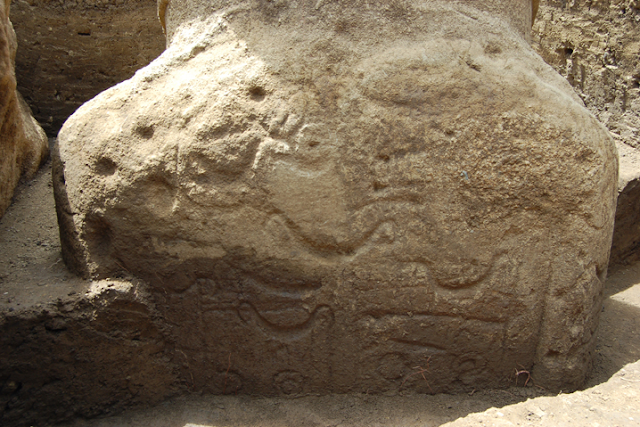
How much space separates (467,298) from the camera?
158 cm

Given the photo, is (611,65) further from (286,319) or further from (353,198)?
(286,319)

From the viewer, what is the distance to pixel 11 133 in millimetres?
2068

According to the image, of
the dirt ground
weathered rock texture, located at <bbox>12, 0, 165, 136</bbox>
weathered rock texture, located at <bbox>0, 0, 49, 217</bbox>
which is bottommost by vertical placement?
the dirt ground

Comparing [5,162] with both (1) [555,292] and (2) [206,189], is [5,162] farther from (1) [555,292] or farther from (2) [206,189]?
(1) [555,292]

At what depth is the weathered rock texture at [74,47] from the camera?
3.20 m

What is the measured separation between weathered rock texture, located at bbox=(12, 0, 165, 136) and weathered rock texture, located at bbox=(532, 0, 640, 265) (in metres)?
2.46

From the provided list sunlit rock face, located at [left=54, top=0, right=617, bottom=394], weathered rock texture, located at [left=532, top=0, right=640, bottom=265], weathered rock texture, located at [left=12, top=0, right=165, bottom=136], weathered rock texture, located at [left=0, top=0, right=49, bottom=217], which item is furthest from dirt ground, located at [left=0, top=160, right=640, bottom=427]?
weathered rock texture, located at [left=12, top=0, right=165, bottom=136]

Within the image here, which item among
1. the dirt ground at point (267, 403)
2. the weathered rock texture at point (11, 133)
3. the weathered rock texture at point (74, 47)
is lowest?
the dirt ground at point (267, 403)

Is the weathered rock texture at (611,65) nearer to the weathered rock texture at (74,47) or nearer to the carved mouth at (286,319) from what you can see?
the carved mouth at (286,319)

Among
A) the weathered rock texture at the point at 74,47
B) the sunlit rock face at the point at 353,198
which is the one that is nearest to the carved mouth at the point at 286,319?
the sunlit rock face at the point at 353,198

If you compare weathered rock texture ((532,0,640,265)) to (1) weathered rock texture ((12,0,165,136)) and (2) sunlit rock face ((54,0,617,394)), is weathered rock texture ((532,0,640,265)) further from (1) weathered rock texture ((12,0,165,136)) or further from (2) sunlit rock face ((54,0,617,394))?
(1) weathered rock texture ((12,0,165,136))

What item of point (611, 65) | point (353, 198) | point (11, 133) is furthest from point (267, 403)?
point (611, 65)

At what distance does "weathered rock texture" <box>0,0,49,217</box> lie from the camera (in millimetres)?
1806

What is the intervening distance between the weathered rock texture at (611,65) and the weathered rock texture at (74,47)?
246 cm
